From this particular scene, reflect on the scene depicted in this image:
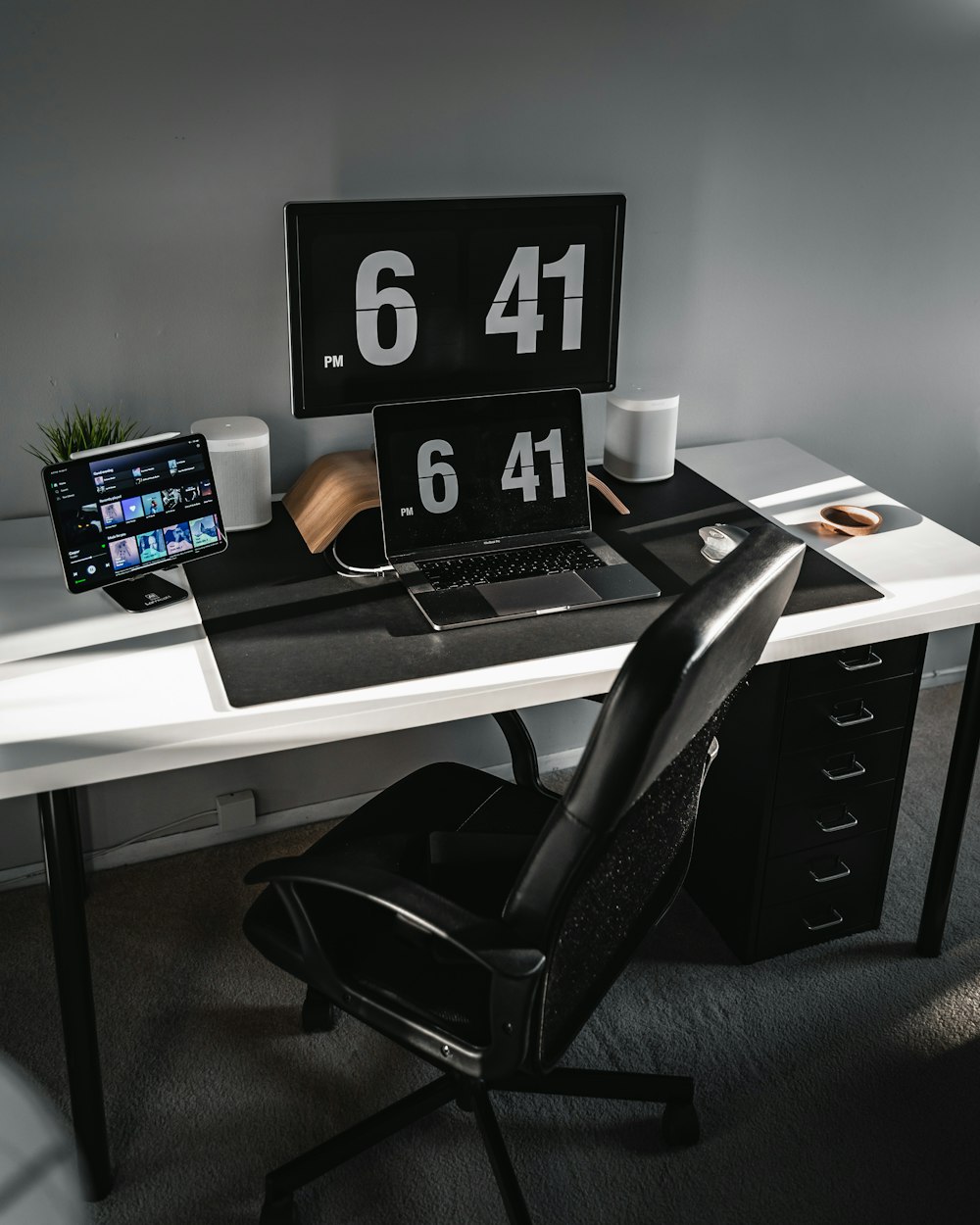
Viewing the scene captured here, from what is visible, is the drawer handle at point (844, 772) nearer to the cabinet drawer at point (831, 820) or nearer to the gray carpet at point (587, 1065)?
the cabinet drawer at point (831, 820)

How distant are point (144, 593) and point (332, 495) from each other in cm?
36

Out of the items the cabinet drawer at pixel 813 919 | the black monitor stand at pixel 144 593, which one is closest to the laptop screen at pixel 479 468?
the black monitor stand at pixel 144 593

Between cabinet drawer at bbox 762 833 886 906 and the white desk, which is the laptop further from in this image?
cabinet drawer at bbox 762 833 886 906

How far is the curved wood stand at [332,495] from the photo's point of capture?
200 centimetres

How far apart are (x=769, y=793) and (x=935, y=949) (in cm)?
51

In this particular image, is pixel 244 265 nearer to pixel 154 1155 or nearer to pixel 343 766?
pixel 343 766

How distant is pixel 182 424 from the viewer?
2172 millimetres

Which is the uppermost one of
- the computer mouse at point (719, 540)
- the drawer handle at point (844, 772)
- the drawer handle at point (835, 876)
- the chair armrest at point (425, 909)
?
the computer mouse at point (719, 540)

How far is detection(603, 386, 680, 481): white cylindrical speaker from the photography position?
7.44ft

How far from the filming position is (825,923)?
225cm

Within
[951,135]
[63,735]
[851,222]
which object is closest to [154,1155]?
[63,735]

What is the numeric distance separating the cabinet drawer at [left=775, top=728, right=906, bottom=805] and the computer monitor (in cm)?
104

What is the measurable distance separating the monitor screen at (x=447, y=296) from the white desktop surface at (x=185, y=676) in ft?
1.52

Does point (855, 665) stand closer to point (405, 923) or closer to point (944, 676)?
point (405, 923)
